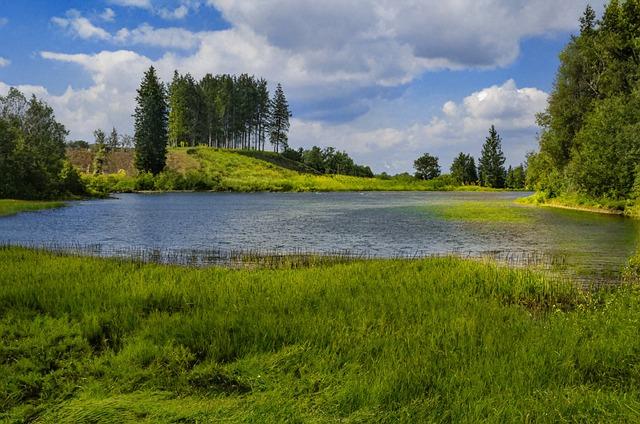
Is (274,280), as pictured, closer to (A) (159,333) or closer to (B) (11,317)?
(A) (159,333)

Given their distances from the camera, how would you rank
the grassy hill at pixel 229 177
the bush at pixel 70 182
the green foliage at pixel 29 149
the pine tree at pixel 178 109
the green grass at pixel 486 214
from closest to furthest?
the green grass at pixel 486 214, the green foliage at pixel 29 149, the bush at pixel 70 182, the grassy hill at pixel 229 177, the pine tree at pixel 178 109

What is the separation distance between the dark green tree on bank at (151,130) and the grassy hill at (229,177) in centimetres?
451

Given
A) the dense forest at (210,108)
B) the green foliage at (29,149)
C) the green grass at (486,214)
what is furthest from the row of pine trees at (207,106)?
the green grass at (486,214)

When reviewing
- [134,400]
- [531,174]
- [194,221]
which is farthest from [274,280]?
[531,174]

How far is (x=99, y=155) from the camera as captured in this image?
155 metres

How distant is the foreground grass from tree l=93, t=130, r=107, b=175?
492 feet

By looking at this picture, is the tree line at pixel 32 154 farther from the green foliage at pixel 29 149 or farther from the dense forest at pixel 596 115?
the dense forest at pixel 596 115

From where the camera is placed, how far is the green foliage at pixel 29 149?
244 ft

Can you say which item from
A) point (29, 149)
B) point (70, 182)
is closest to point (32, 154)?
point (29, 149)

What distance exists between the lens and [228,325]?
10.7 m

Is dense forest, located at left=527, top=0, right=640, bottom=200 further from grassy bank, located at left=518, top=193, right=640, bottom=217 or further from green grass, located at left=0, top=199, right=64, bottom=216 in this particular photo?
green grass, located at left=0, top=199, right=64, bottom=216

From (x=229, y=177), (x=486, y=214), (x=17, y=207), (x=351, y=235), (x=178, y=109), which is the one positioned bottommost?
(x=351, y=235)

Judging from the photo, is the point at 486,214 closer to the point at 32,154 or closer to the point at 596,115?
the point at 596,115

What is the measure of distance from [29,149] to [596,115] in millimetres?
83680
